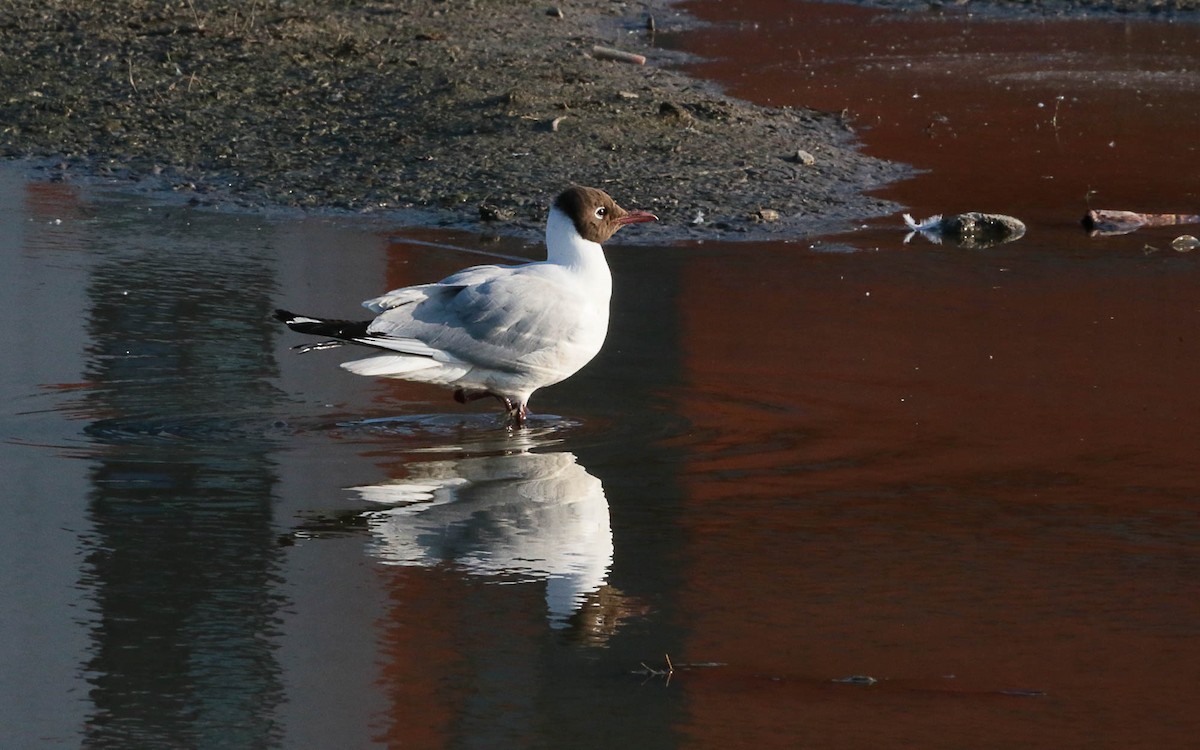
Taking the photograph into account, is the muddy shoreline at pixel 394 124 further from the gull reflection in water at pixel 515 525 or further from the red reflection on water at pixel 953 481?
the gull reflection in water at pixel 515 525

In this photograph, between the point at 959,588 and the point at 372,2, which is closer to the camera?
the point at 959,588

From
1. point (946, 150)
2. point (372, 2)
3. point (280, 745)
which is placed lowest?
point (280, 745)

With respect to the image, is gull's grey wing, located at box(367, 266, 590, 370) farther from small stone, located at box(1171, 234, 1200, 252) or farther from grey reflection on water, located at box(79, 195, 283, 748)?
small stone, located at box(1171, 234, 1200, 252)

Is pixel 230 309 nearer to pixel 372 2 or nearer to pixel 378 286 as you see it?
pixel 378 286

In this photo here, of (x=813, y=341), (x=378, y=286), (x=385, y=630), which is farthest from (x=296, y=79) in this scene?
(x=385, y=630)

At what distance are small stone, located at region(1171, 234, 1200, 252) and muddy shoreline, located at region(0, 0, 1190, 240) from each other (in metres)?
1.66

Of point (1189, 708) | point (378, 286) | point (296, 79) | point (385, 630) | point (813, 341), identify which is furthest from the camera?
point (296, 79)

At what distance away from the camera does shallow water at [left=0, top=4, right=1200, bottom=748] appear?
3.91m

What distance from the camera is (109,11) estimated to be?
15047mm

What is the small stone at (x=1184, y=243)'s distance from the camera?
362 inches

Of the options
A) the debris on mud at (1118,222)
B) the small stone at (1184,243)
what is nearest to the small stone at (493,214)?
the debris on mud at (1118,222)

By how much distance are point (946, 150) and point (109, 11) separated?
7119 mm

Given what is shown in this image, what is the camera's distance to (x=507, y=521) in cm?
520

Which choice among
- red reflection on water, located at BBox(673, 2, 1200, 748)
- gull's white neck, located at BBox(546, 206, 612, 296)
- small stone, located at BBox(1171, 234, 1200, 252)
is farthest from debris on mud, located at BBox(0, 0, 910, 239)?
gull's white neck, located at BBox(546, 206, 612, 296)
